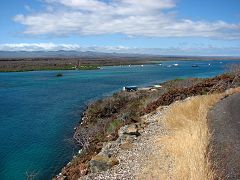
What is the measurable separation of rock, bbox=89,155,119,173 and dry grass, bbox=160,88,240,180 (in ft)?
5.30

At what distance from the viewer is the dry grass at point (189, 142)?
8.53 meters

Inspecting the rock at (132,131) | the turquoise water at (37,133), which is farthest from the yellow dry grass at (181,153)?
the turquoise water at (37,133)

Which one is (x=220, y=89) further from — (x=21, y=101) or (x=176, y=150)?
(x=21, y=101)

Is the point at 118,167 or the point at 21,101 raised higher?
the point at 118,167

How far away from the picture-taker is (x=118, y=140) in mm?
14867

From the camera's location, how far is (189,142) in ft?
37.0

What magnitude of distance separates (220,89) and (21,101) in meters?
28.0

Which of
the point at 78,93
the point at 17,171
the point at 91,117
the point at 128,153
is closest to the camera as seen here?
the point at 128,153

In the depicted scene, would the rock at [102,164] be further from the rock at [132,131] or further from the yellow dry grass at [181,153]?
the rock at [132,131]

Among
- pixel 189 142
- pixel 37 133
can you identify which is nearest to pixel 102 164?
pixel 189 142

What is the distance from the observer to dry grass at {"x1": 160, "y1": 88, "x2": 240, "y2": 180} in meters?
8.53

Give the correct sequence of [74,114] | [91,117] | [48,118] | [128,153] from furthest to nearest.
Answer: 1. [74,114]
2. [48,118]
3. [91,117]
4. [128,153]

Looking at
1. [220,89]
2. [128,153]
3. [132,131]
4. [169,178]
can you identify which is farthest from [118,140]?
[220,89]

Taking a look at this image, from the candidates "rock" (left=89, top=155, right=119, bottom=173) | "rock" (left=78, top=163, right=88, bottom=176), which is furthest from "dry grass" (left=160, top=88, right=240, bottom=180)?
"rock" (left=78, top=163, right=88, bottom=176)
